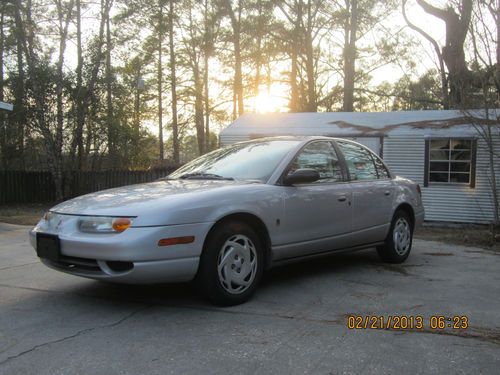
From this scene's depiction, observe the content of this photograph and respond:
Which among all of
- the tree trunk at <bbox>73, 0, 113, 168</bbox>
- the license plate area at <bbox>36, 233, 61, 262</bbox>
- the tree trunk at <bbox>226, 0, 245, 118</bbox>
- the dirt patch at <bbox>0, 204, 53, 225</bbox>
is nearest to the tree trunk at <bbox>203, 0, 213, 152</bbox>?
the tree trunk at <bbox>226, 0, 245, 118</bbox>

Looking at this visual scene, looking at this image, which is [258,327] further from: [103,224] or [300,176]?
[300,176]

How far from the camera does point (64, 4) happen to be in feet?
59.2

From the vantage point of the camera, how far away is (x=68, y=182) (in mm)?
19062

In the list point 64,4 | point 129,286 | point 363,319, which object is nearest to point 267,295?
point 363,319

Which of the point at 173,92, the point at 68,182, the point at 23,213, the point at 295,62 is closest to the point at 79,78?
the point at 68,182

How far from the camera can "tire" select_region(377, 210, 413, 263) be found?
246 inches

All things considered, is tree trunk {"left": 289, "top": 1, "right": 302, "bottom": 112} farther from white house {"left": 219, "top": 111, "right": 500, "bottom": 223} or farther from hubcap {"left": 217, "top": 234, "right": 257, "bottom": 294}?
hubcap {"left": 217, "top": 234, "right": 257, "bottom": 294}

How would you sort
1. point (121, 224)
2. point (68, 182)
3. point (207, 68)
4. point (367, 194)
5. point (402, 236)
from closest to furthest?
point (121, 224) < point (367, 194) < point (402, 236) < point (68, 182) < point (207, 68)

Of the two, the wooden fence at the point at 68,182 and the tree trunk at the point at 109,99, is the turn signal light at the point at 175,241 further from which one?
the tree trunk at the point at 109,99

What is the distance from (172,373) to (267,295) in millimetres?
1841

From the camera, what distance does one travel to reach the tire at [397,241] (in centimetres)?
625

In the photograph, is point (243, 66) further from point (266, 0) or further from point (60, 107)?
point (60, 107)

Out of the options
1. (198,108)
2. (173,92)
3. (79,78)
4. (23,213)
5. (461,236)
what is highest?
(173,92)
